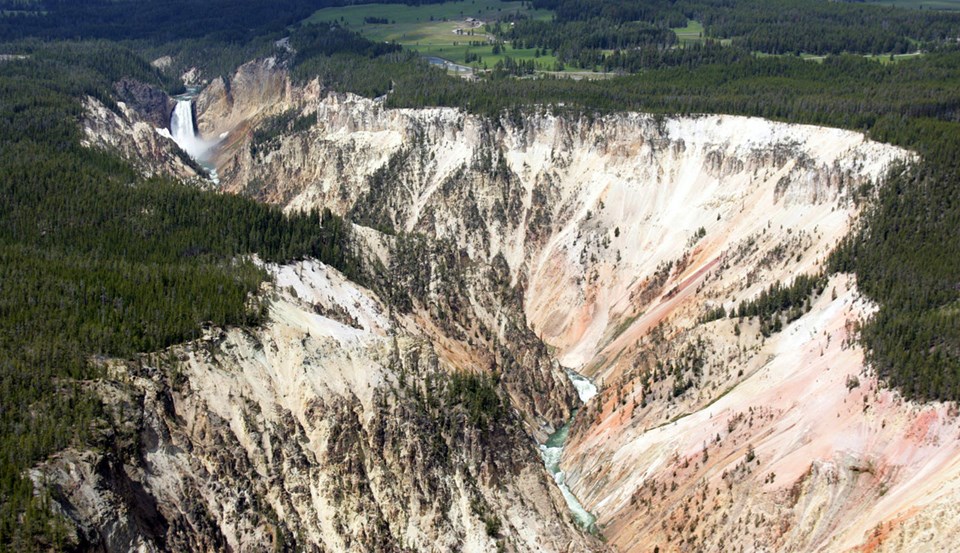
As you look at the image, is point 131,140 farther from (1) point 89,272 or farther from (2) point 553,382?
(1) point 89,272

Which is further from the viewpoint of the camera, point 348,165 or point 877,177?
point 348,165

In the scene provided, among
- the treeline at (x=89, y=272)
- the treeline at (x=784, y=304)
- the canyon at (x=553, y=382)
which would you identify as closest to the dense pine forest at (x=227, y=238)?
the treeline at (x=89, y=272)

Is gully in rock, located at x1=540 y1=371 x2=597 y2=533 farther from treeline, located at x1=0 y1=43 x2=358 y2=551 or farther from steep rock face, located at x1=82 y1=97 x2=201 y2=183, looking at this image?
steep rock face, located at x1=82 y1=97 x2=201 y2=183

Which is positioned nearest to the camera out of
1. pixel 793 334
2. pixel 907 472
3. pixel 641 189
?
pixel 907 472

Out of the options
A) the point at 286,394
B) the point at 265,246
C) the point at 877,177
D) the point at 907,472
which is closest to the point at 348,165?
the point at 265,246

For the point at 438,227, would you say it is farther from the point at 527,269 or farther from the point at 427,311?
the point at 427,311

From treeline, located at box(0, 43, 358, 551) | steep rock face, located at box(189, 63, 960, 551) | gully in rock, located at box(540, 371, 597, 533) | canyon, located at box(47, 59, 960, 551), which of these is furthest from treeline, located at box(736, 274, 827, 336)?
treeline, located at box(0, 43, 358, 551)
